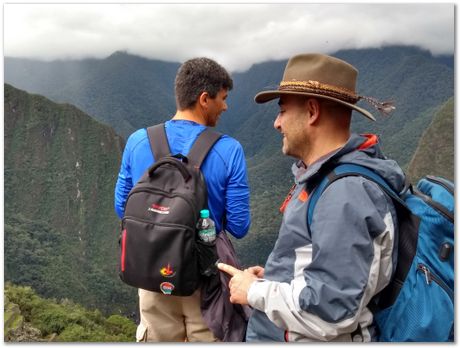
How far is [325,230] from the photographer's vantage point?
1293 millimetres

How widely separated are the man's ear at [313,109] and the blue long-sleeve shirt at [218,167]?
27.7 inches

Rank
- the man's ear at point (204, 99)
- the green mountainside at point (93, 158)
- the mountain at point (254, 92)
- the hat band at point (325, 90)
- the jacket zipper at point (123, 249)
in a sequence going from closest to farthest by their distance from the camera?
the hat band at point (325, 90), the jacket zipper at point (123, 249), the man's ear at point (204, 99), the green mountainside at point (93, 158), the mountain at point (254, 92)

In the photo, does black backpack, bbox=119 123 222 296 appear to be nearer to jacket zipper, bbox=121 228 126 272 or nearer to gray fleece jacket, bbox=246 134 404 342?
jacket zipper, bbox=121 228 126 272

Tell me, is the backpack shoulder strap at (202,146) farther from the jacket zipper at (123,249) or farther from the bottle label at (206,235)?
the jacket zipper at (123,249)

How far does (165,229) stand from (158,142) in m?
0.54

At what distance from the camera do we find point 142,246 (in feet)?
6.53

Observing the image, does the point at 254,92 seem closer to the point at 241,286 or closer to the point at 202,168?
the point at 202,168

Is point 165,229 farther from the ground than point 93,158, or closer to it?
farther from the ground

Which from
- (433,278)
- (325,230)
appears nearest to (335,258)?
(325,230)

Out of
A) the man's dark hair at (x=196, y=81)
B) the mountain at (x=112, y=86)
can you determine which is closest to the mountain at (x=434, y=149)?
the man's dark hair at (x=196, y=81)

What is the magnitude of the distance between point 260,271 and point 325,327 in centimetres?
45

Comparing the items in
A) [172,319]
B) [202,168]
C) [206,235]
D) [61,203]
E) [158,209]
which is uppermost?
[202,168]

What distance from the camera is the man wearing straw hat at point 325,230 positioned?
128 centimetres

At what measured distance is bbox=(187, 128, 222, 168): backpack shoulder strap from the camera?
2.17 meters
